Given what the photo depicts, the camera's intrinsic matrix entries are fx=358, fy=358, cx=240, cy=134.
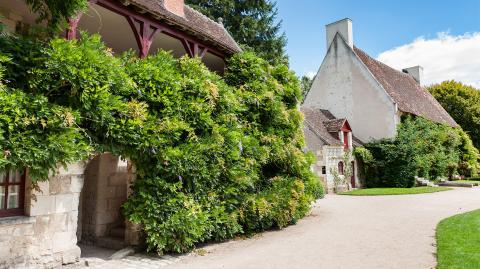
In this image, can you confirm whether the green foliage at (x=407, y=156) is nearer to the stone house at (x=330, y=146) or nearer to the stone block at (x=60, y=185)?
the stone house at (x=330, y=146)

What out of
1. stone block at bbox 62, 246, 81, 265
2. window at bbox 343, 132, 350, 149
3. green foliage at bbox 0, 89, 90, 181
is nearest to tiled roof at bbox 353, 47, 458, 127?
window at bbox 343, 132, 350, 149

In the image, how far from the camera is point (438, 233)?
26.5 ft

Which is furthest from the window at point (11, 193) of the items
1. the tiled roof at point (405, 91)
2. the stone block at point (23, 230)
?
the tiled roof at point (405, 91)

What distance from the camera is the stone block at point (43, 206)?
5656 mm

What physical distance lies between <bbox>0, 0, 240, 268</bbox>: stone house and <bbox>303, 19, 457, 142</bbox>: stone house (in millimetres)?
12847

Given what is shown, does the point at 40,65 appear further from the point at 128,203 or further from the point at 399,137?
the point at 399,137

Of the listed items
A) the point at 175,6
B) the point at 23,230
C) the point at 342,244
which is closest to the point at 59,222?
the point at 23,230

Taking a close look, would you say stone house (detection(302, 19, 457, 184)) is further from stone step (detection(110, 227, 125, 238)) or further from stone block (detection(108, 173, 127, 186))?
stone step (detection(110, 227, 125, 238))

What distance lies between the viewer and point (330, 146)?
1953 centimetres

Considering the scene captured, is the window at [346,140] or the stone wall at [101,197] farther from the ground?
the window at [346,140]

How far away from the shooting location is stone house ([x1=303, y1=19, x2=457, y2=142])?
21.7m

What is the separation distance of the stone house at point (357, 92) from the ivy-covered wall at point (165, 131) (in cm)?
1341

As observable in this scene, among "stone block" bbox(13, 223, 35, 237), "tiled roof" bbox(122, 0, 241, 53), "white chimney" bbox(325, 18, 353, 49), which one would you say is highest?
"white chimney" bbox(325, 18, 353, 49)

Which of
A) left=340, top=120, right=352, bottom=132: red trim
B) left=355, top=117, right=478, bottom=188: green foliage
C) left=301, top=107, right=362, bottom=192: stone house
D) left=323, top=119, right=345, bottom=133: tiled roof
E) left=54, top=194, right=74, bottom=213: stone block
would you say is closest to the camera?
left=54, top=194, right=74, bottom=213: stone block
